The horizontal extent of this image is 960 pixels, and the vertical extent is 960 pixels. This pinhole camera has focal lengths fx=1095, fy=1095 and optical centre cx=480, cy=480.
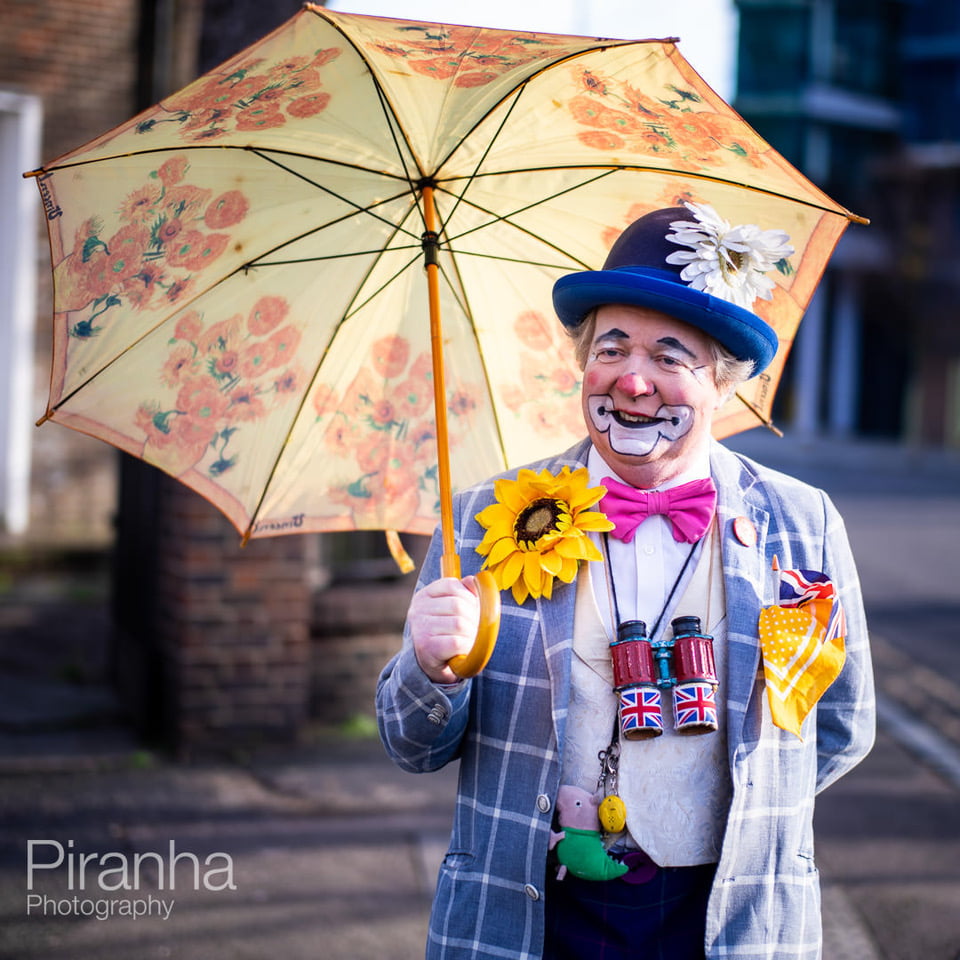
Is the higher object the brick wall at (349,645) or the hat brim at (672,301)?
the hat brim at (672,301)

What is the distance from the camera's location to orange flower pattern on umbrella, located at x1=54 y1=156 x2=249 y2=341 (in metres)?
2.17

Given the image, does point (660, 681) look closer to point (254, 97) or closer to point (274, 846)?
point (254, 97)

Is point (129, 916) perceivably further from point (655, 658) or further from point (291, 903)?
point (655, 658)

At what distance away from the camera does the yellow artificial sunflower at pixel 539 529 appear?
6.31ft

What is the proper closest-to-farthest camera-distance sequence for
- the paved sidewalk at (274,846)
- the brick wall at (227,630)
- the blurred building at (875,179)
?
the paved sidewalk at (274,846) < the brick wall at (227,630) < the blurred building at (875,179)

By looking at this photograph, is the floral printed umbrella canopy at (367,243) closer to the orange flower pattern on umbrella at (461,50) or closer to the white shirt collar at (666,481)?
the orange flower pattern on umbrella at (461,50)

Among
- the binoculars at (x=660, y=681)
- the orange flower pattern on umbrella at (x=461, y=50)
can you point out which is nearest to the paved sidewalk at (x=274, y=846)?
the binoculars at (x=660, y=681)

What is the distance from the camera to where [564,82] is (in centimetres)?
200

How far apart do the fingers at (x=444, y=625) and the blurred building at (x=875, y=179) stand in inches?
1110

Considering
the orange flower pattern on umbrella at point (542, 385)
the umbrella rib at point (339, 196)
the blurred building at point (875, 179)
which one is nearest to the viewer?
the umbrella rib at point (339, 196)

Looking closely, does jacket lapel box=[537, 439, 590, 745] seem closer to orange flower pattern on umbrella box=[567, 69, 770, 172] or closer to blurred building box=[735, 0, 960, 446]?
orange flower pattern on umbrella box=[567, 69, 770, 172]

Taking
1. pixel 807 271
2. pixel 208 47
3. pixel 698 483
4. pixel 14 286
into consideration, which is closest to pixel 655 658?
pixel 698 483

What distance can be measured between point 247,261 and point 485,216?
49 cm

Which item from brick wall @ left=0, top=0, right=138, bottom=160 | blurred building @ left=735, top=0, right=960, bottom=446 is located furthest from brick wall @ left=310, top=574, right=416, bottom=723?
blurred building @ left=735, top=0, right=960, bottom=446
